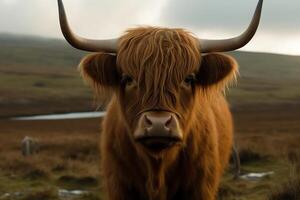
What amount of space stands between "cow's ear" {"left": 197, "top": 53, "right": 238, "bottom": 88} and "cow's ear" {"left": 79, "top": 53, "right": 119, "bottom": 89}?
768mm

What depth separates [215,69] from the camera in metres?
5.60

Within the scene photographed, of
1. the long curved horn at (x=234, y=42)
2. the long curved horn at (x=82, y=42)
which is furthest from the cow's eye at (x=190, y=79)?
the long curved horn at (x=82, y=42)

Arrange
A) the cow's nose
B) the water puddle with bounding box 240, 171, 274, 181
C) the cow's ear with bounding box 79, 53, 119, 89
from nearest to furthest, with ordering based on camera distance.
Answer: the cow's nose → the cow's ear with bounding box 79, 53, 119, 89 → the water puddle with bounding box 240, 171, 274, 181

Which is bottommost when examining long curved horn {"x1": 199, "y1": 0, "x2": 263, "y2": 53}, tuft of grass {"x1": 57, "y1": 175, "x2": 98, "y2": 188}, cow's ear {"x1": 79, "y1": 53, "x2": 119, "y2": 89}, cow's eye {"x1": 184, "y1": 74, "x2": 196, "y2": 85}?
tuft of grass {"x1": 57, "y1": 175, "x2": 98, "y2": 188}

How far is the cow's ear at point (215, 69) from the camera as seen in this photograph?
556 cm

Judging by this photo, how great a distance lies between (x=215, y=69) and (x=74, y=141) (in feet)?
59.9

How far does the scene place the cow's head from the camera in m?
4.81

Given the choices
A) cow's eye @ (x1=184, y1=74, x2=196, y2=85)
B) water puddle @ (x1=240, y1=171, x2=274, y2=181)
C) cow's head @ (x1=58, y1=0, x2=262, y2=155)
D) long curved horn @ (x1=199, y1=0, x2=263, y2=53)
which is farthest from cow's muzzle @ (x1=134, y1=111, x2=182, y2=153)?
water puddle @ (x1=240, y1=171, x2=274, y2=181)

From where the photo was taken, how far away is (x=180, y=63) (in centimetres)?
513

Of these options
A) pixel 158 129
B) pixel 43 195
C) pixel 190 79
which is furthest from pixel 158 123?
pixel 43 195

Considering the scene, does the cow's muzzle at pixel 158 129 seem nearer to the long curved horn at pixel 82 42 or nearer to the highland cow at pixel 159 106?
the highland cow at pixel 159 106

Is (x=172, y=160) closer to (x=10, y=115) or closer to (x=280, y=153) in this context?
(x=280, y=153)

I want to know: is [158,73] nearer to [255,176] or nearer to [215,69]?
[215,69]

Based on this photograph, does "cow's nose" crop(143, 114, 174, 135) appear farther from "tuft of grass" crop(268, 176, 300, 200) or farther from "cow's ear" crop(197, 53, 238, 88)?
"tuft of grass" crop(268, 176, 300, 200)
